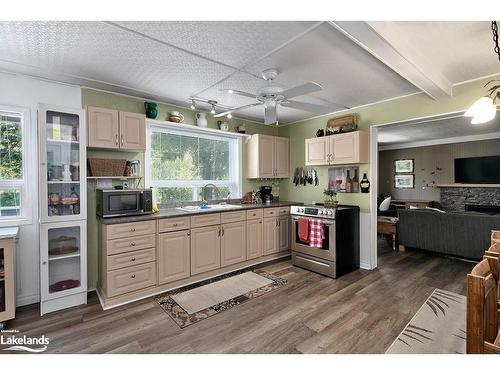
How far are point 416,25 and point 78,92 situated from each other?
3.41 meters

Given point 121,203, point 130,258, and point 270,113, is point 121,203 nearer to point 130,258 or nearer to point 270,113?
point 130,258

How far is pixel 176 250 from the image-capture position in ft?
9.90

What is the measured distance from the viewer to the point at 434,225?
13.9 feet

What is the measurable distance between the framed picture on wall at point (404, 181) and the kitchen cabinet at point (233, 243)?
6.77 meters

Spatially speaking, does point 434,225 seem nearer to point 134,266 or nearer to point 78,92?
point 134,266

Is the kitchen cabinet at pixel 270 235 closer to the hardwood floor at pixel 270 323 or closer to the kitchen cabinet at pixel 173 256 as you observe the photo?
the hardwood floor at pixel 270 323

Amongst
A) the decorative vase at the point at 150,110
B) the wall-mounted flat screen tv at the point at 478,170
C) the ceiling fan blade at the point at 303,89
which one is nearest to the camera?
the ceiling fan blade at the point at 303,89

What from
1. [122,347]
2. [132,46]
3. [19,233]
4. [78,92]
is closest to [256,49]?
[132,46]

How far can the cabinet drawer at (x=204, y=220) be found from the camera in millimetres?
3160

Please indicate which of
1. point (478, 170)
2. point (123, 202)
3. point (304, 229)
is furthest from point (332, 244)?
point (478, 170)

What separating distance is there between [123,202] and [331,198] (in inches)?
123

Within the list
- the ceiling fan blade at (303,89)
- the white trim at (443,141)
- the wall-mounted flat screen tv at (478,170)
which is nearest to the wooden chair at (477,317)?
the ceiling fan blade at (303,89)

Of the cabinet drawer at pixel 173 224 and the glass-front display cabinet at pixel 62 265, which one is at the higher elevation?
the cabinet drawer at pixel 173 224

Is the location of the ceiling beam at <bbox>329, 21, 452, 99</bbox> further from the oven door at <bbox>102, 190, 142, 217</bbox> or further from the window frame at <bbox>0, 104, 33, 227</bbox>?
the window frame at <bbox>0, 104, 33, 227</bbox>
